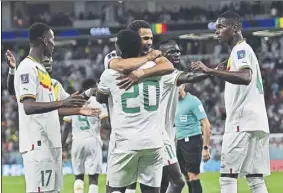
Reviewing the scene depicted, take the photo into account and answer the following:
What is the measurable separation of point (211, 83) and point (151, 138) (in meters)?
25.2

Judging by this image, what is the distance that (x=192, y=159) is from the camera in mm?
11578

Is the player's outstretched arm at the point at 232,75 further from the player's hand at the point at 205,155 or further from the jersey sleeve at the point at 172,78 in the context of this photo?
the player's hand at the point at 205,155

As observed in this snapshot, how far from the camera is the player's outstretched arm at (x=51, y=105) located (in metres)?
6.79

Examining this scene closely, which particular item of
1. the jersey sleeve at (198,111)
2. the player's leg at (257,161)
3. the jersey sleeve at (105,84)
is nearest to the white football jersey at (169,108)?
the player's leg at (257,161)

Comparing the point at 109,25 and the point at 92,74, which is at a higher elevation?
the point at 109,25

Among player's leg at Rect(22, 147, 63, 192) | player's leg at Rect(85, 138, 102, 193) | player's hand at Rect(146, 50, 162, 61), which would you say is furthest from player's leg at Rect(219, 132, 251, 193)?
player's leg at Rect(85, 138, 102, 193)

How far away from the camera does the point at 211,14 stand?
102ft

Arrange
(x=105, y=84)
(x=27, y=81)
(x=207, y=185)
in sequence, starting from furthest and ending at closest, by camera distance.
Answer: (x=207, y=185) < (x=27, y=81) < (x=105, y=84)

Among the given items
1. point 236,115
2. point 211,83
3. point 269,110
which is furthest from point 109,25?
point 236,115

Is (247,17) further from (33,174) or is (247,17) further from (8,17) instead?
(33,174)

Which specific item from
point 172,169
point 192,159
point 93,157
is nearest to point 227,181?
point 172,169

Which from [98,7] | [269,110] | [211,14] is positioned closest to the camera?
[269,110]

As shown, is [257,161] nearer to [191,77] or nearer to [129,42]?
[191,77]

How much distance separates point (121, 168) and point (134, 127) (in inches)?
17.6
